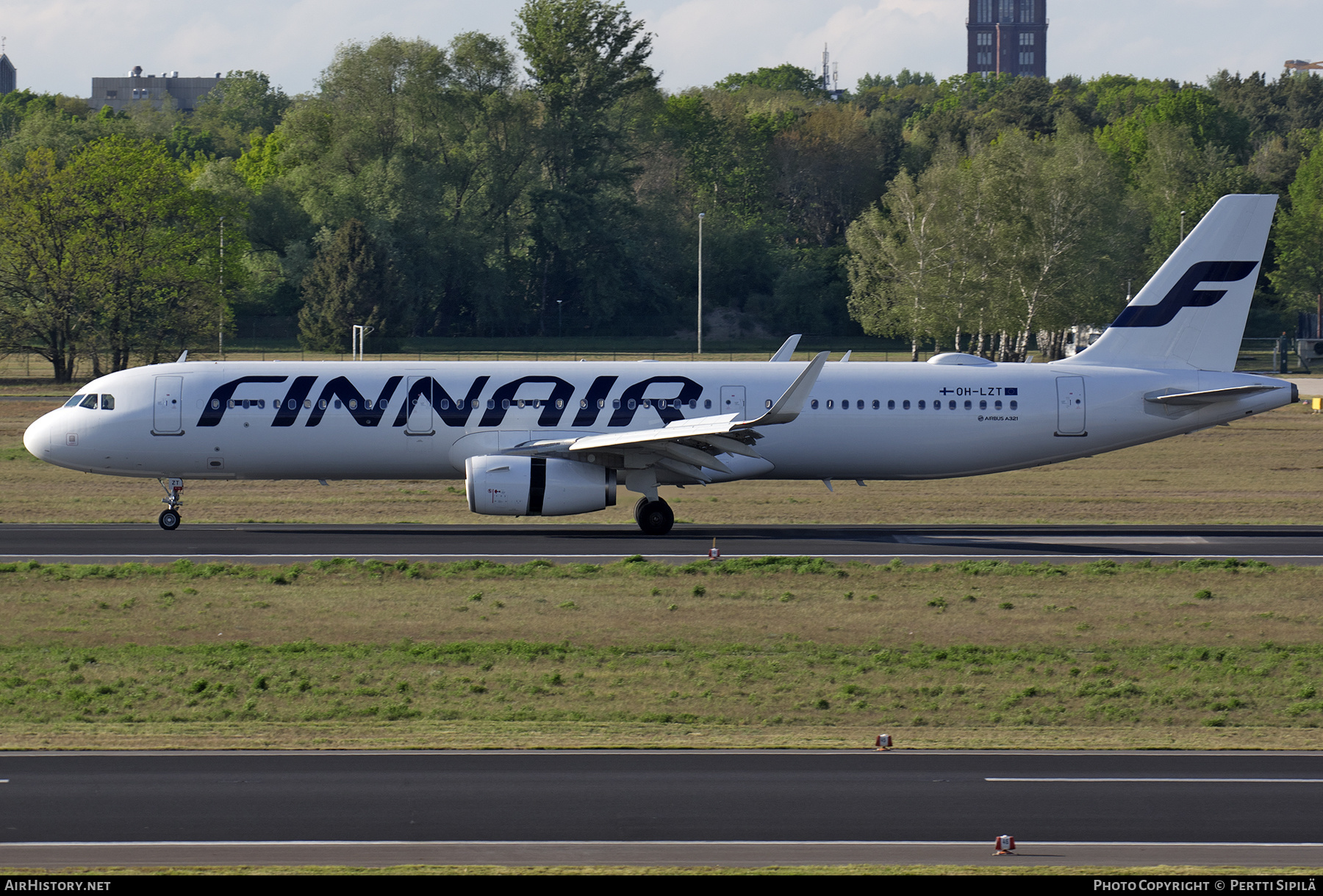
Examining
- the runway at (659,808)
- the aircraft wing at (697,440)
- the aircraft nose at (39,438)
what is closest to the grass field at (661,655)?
the runway at (659,808)

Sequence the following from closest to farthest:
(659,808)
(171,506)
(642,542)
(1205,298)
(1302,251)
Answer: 1. (659,808)
2. (642,542)
3. (171,506)
4. (1205,298)
5. (1302,251)

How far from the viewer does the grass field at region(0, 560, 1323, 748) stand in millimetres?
19312

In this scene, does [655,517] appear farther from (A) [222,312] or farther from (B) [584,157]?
(B) [584,157]

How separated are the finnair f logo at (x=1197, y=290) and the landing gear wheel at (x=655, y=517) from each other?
46.7 ft

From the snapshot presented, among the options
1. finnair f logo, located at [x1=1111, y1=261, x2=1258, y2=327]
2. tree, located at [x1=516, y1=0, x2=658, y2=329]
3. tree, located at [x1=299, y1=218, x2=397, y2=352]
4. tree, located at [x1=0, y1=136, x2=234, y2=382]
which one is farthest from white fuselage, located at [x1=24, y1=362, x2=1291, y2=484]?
tree, located at [x1=516, y1=0, x2=658, y2=329]

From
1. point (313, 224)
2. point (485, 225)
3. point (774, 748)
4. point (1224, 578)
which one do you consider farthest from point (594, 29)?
point (774, 748)

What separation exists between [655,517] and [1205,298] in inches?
656

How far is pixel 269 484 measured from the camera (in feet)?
160

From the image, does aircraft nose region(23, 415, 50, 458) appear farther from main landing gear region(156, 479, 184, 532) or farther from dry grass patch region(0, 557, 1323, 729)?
dry grass patch region(0, 557, 1323, 729)

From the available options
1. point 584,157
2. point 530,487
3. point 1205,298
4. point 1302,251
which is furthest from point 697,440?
point 1302,251

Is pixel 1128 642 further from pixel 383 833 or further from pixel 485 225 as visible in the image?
pixel 485 225

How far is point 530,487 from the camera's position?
115 ft

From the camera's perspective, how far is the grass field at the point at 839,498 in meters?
40.7

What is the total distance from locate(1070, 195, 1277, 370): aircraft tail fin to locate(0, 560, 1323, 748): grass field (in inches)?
373
